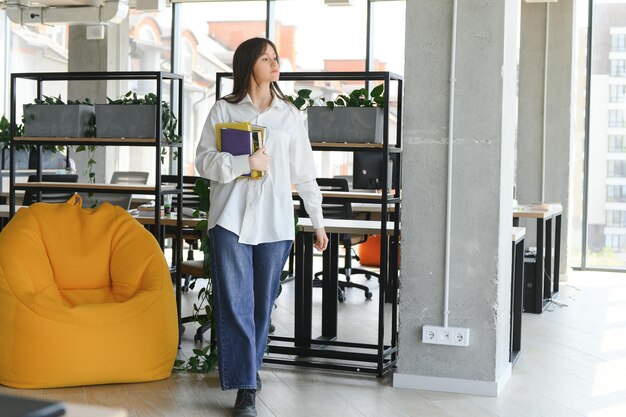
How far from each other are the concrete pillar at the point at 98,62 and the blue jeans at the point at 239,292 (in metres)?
7.49

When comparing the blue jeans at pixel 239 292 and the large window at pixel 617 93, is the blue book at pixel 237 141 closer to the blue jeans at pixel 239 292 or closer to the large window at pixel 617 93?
the blue jeans at pixel 239 292

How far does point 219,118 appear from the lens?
412 centimetres

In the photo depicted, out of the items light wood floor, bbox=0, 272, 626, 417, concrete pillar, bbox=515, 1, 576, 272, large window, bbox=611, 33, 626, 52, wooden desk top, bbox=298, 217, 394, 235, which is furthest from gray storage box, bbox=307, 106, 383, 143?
large window, bbox=611, 33, 626, 52

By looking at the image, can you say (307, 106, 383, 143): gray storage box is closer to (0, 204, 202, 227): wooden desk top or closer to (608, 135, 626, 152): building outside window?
(0, 204, 202, 227): wooden desk top

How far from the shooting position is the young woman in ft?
13.0

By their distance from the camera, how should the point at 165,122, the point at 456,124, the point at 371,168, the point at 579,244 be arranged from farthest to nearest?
the point at 579,244 → the point at 371,168 → the point at 165,122 → the point at 456,124

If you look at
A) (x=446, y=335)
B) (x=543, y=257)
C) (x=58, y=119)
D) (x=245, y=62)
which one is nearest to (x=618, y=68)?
(x=543, y=257)

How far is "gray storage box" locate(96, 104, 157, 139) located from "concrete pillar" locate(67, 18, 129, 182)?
Result: 610 centimetres

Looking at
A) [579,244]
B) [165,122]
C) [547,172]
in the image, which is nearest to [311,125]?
[165,122]

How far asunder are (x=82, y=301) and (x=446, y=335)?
183cm

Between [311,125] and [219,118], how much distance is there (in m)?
0.88

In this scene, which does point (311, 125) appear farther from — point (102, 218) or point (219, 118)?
point (102, 218)

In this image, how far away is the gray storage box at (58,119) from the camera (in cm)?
528

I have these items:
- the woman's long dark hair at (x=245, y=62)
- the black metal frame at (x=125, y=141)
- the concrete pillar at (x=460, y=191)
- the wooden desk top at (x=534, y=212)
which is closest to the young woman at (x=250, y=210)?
the woman's long dark hair at (x=245, y=62)
